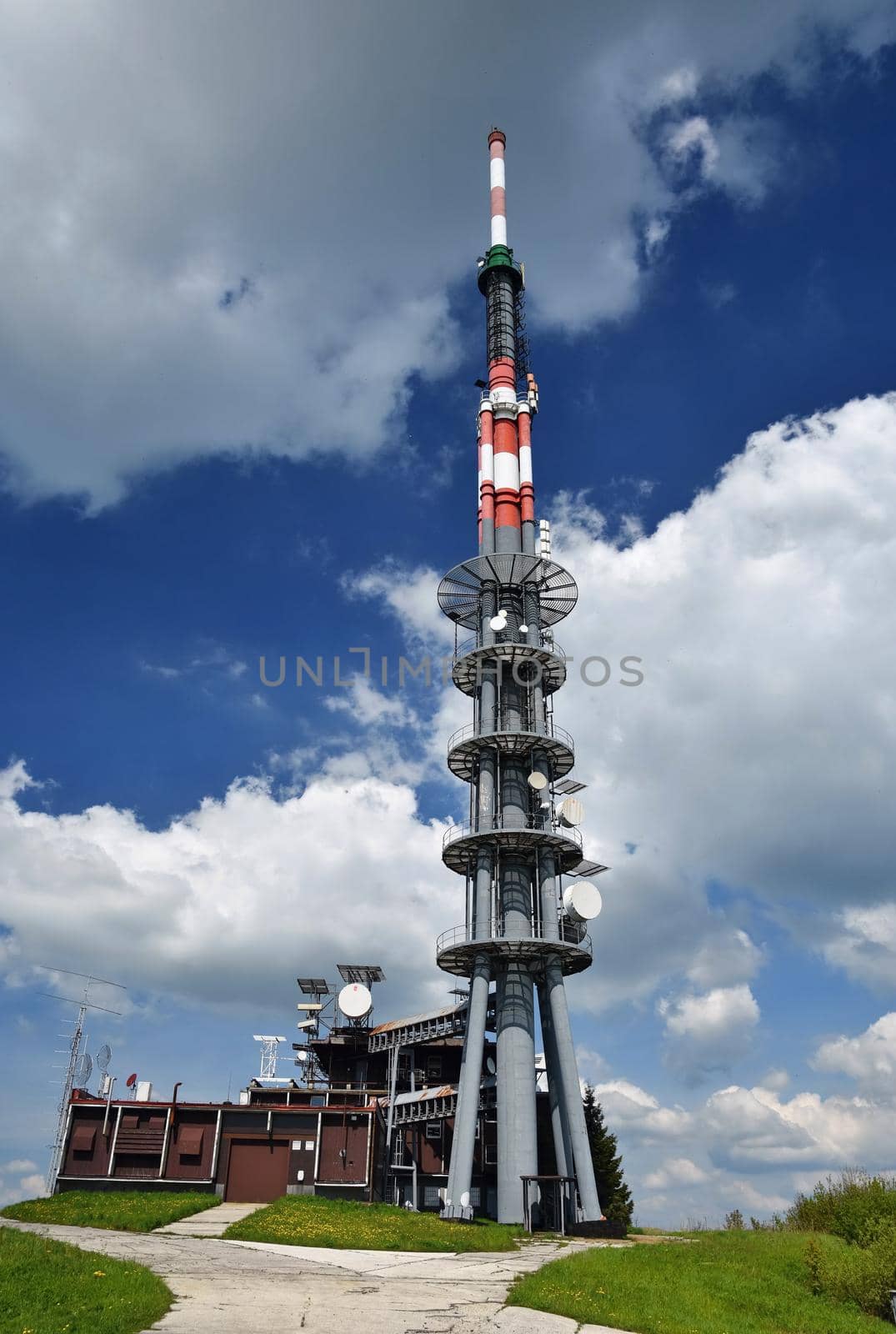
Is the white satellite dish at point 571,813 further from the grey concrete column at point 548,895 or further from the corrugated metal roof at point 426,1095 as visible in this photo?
the corrugated metal roof at point 426,1095

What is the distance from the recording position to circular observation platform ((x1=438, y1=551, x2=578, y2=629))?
5209 cm

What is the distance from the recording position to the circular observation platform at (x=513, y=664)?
4984 centimetres

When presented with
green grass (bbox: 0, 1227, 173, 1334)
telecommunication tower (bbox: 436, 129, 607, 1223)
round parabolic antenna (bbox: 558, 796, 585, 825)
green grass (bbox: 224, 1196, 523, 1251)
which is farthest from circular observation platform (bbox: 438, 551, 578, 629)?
green grass (bbox: 0, 1227, 173, 1334)

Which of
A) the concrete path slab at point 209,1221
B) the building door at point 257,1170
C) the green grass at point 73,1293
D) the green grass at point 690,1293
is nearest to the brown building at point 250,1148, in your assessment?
the building door at point 257,1170

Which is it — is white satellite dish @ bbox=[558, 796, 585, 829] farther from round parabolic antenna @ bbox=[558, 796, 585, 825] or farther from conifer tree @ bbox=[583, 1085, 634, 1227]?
conifer tree @ bbox=[583, 1085, 634, 1227]

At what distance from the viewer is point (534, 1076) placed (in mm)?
43812

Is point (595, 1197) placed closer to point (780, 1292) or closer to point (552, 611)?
point (780, 1292)

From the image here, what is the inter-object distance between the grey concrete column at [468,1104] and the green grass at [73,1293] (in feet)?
72.6

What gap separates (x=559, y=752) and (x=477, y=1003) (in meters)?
12.8

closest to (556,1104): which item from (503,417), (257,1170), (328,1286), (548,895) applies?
(548,895)

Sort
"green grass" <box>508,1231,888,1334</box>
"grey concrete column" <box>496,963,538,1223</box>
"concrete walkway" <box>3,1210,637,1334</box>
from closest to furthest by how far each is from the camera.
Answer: "concrete walkway" <box>3,1210,637,1334</box> < "green grass" <box>508,1231,888,1334</box> < "grey concrete column" <box>496,963,538,1223</box>

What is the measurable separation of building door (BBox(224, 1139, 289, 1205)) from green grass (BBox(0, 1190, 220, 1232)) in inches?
107

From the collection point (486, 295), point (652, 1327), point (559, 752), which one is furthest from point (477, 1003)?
point (486, 295)

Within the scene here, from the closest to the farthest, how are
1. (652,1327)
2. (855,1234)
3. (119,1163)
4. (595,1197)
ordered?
(652,1327)
(855,1234)
(595,1197)
(119,1163)
